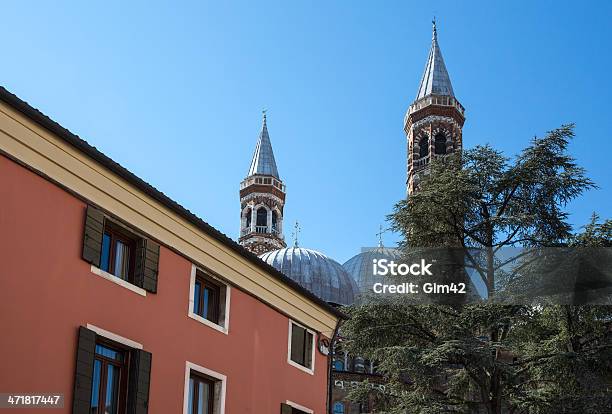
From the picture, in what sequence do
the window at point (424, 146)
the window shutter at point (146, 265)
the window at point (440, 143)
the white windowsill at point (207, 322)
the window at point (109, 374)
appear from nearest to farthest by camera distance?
the window at point (109, 374) < the window shutter at point (146, 265) < the white windowsill at point (207, 322) < the window at point (440, 143) < the window at point (424, 146)

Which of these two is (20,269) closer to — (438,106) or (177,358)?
(177,358)

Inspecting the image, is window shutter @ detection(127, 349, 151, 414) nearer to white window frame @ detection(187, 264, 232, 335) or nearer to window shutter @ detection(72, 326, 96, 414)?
window shutter @ detection(72, 326, 96, 414)

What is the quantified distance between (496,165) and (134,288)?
11.9 metres

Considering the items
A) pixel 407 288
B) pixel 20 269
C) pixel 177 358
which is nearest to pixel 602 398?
pixel 407 288

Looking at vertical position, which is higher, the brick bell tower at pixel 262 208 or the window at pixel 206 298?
the brick bell tower at pixel 262 208

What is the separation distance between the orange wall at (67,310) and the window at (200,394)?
224 millimetres

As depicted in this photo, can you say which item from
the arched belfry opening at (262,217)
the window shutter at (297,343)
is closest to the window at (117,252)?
the window shutter at (297,343)

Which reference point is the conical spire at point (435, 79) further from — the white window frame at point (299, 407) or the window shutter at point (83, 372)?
the window shutter at point (83, 372)

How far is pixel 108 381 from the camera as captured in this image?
10.8 metres

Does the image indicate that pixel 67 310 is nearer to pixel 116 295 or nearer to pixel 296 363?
pixel 116 295

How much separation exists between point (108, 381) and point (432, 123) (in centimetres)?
4633

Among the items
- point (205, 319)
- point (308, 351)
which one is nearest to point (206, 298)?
point (205, 319)

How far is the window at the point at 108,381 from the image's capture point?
34.5 feet

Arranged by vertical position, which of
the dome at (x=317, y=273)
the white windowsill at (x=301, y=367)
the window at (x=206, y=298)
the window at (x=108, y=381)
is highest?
the dome at (x=317, y=273)
